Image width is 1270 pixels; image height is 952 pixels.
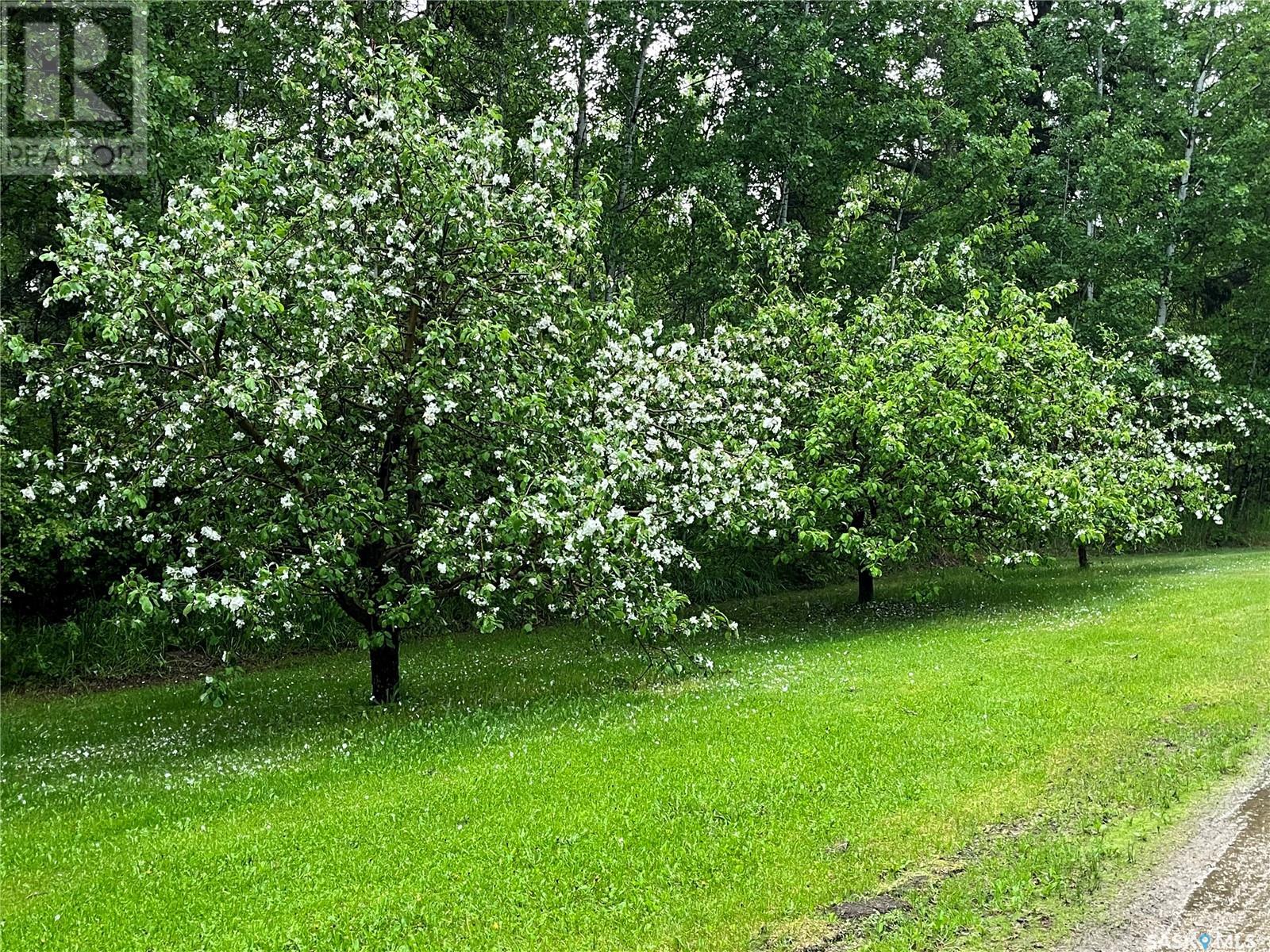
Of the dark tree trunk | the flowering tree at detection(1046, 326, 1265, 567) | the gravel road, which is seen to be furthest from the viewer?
the flowering tree at detection(1046, 326, 1265, 567)

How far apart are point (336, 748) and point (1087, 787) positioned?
21.8ft

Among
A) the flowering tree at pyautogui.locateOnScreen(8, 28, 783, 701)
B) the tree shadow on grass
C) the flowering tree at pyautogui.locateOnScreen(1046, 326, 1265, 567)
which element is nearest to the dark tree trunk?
the flowering tree at pyautogui.locateOnScreen(8, 28, 783, 701)

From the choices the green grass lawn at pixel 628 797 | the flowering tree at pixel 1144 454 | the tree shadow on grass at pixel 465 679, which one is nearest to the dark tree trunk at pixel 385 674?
the tree shadow on grass at pixel 465 679

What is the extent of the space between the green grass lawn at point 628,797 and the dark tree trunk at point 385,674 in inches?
12.4

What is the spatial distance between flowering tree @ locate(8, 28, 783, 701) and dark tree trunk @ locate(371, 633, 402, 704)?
0.03 metres

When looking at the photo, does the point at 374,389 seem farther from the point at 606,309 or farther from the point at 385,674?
the point at 385,674

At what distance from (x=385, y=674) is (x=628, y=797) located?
498 cm

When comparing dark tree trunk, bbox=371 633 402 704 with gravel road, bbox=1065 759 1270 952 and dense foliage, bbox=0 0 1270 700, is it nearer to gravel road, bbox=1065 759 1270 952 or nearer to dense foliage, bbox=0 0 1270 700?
dense foliage, bbox=0 0 1270 700

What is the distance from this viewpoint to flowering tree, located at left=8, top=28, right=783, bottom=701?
8445 millimetres

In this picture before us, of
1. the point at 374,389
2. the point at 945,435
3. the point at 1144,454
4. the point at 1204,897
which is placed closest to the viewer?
the point at 1204,897
